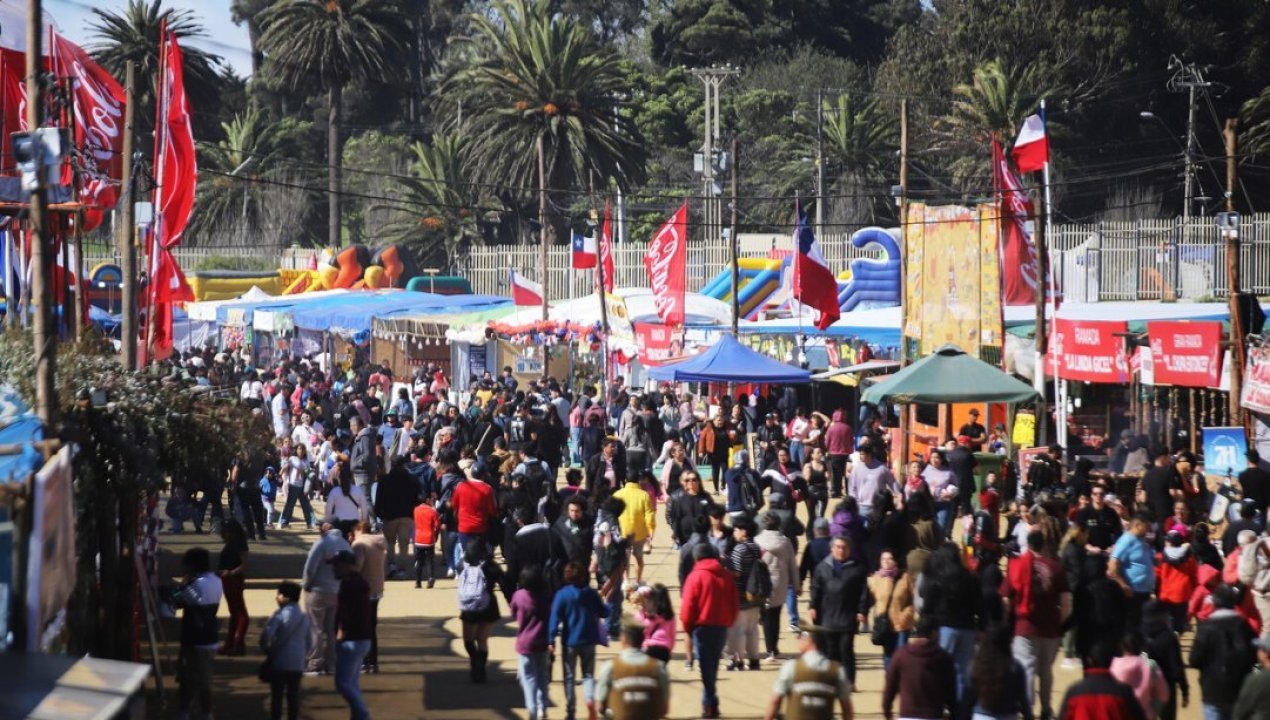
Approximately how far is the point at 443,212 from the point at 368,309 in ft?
86.3

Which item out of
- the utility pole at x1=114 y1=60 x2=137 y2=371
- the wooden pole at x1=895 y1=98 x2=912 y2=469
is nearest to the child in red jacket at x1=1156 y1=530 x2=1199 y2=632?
the utility pole at x1=114 y1=60 x2=137 y2=371

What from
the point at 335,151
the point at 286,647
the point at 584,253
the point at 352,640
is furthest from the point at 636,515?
the point at 335,151

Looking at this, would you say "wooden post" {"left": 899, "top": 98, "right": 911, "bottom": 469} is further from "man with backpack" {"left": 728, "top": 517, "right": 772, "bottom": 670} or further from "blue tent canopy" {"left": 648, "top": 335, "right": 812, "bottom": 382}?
"man with backpack" {"left": 728, "top": 517, "right": 772, "bottom": 670}

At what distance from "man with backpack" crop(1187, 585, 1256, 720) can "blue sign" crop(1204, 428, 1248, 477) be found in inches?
410

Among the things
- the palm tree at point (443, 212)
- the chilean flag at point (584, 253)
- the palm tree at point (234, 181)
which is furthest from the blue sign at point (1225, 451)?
the palm tree at point (234, 181)

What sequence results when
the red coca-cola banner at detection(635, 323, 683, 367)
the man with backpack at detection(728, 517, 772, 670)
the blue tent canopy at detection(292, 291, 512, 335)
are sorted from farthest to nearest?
1. the blue tent canopy at detection(292, 291, 512, 335)
2. the red coca-cola banner at detection(635, 323, 683, 367)
3. the man with backpack at detection(728, 517, 772, 670)

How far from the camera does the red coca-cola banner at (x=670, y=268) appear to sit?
100 feet

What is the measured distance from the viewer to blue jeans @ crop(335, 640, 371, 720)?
12383mm

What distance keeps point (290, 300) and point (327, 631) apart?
124 feet

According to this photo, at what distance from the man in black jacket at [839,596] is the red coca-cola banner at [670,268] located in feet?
57.7

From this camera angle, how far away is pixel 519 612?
12.5 meters

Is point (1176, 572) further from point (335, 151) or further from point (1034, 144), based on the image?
point (335, 151)

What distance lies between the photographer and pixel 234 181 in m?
75.9

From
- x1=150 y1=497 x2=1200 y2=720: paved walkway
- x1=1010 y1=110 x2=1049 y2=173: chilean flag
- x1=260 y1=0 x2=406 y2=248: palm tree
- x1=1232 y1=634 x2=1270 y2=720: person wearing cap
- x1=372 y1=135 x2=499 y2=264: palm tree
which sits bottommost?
x1=150 y1=497 x2=1200 y2=720: paved walkway
